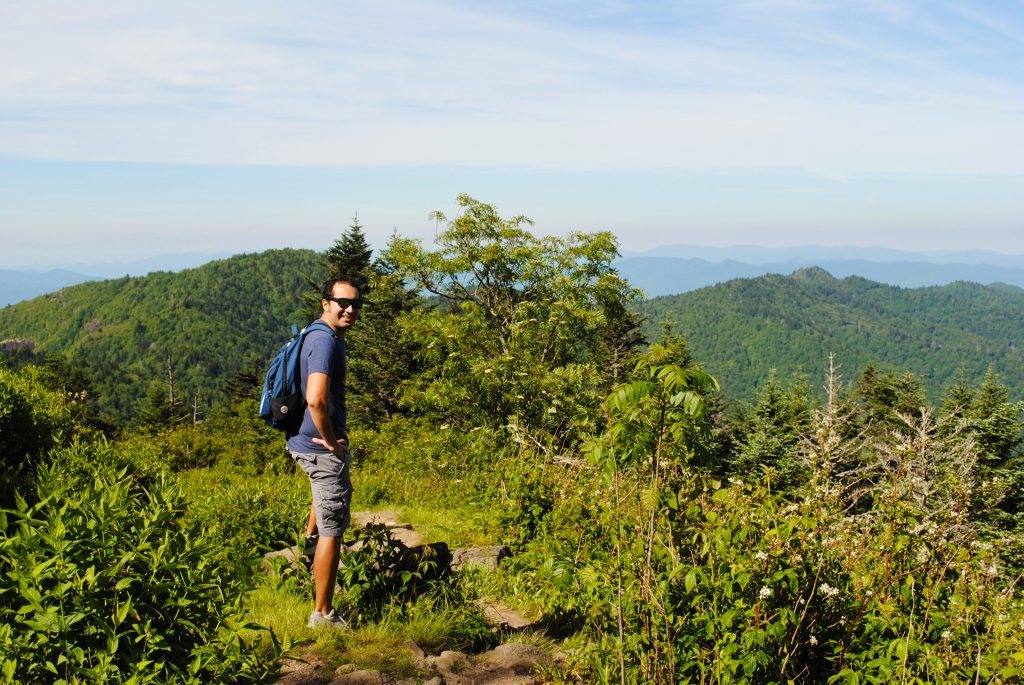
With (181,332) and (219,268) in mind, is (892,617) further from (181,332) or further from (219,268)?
(219,268)

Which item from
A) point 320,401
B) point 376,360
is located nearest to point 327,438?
point 320,401

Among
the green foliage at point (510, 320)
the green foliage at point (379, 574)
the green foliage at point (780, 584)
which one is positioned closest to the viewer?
the green foliage at point (780, 584)

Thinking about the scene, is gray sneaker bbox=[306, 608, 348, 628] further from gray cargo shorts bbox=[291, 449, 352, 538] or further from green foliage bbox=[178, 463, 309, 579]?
green foliage bbox=[178, 463, 309, 579]

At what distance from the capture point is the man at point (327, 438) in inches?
160

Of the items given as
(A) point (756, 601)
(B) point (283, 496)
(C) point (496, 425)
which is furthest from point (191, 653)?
(C) point (496, 425)

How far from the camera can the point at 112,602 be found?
261cm

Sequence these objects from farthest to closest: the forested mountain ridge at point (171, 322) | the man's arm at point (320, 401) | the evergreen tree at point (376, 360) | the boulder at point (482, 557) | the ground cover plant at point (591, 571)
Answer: the forested mountain ridge at point (171, 322)
the evergreen tree at point (376, 360)
the boulder at point (482, 557)
the man's arm at point (320, 401)
the ground cover plant at point (591, 571)

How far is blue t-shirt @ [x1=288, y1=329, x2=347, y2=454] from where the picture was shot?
408cm

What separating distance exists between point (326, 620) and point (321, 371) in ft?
4.90

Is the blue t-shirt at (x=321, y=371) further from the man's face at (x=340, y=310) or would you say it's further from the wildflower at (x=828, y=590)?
the wildflower at (x=828, y=590)

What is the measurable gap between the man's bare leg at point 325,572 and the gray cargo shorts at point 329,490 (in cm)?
7

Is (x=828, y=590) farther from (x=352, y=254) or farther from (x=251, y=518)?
(x=352, y=254)

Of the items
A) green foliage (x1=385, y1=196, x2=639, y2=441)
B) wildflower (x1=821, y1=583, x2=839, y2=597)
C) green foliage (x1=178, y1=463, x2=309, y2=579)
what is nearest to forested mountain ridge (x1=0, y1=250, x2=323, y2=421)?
green foliage (x1=385, y1=196, x2=639, y2=441)

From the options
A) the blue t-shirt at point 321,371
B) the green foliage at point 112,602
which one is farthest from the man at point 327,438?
the green foliage at point 112,602
